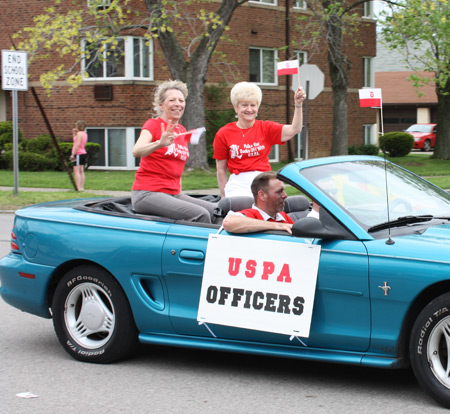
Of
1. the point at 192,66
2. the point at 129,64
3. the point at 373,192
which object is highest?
the point at 129,64

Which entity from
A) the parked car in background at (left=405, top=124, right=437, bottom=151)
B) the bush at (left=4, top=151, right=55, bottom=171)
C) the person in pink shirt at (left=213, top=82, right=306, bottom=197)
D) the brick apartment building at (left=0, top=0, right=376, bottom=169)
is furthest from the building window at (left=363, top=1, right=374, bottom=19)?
the person in pink shirt at (left=213, top=82, right=306, bottom=197)

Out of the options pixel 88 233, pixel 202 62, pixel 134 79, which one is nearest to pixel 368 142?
pixel 134 79

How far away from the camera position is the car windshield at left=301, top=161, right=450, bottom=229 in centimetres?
Result: 499

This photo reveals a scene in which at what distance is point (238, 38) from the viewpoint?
31875mm

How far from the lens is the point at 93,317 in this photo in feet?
18.4

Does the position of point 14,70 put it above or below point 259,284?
above

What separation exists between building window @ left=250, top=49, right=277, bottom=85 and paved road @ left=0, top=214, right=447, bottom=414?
2792 centimetres

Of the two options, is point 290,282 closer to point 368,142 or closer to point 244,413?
point 244,413

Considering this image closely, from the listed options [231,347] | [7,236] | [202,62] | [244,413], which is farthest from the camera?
[202,62]

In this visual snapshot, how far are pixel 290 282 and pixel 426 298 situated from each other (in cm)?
79

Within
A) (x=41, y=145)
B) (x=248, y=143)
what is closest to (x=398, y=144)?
(x=41, y=145)

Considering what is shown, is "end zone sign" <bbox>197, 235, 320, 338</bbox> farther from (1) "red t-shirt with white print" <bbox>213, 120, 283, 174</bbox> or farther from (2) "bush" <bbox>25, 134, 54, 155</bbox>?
(2) "bush" <bbox>25, 134, 54, 155</bbox>

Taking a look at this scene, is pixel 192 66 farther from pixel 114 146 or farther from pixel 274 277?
pixel 274 277

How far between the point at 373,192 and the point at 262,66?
2875 centimetres
